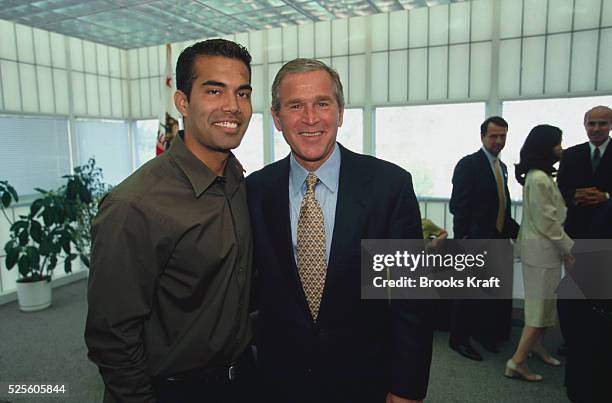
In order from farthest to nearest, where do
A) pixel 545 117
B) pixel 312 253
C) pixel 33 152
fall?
pixel 33 152 < pixel 545 117 < pixel 312 253

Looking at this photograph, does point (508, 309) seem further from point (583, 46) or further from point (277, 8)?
point (277, 8)

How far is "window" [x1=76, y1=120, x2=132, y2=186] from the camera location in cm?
627

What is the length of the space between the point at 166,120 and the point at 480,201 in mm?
3629

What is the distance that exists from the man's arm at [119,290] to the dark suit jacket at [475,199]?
8.82 ft

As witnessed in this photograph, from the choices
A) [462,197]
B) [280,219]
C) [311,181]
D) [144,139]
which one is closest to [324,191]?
[311,181]

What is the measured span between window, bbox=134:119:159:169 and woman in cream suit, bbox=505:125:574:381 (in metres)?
5.72

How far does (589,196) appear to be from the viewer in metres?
3.33

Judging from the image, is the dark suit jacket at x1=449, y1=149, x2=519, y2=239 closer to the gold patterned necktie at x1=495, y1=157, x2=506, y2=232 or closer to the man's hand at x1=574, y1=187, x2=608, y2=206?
the gold patterned necktie at x1=495, y1=157, x2=506, y2=232

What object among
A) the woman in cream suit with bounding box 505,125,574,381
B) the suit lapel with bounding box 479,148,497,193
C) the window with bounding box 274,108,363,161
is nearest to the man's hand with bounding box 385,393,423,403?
the woman in cream suit with bounding box 505,125,574,381

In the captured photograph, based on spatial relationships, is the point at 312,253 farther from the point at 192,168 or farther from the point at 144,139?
the point at 144,139

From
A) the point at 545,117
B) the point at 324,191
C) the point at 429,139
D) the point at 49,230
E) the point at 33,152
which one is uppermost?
the point at 545,117

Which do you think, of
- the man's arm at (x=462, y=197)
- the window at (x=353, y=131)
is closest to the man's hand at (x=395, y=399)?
the man's arm at (x=462, y=197)

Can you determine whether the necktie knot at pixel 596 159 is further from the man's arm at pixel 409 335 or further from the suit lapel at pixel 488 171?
the man's arm at pixel 409 335

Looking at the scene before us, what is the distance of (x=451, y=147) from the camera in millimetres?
5527
